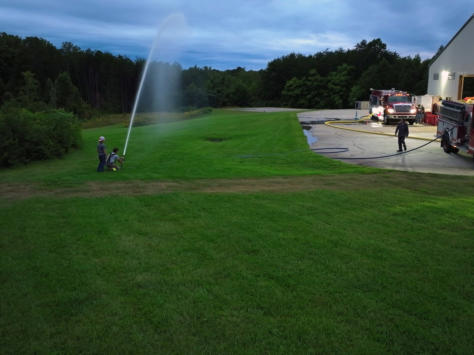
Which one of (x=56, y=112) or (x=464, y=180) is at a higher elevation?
(x=56, y=112)

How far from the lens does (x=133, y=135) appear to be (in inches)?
1243

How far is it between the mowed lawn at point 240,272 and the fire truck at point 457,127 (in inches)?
282

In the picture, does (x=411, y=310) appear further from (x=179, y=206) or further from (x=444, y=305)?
(x=179, y=206)

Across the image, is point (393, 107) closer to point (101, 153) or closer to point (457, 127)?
point (457, 127)

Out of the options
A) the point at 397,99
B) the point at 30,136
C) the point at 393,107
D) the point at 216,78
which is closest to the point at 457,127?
the point at 393,107

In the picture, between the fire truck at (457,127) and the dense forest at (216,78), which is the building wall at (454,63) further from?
the dense forest at (216,78)

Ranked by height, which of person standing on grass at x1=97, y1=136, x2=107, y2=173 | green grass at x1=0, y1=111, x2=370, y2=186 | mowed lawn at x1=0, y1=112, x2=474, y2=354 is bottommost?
mowed lawn at x1=0, y1=112, x2=474, y2=354

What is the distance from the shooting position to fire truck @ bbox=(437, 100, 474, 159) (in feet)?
58.2

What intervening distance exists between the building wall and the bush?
3303 cm

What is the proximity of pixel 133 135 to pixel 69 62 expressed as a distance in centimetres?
7573

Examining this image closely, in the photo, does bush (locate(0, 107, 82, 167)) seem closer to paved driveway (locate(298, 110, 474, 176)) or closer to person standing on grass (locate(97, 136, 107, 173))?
person standing on grass (locate(97, 136, 107, 173))

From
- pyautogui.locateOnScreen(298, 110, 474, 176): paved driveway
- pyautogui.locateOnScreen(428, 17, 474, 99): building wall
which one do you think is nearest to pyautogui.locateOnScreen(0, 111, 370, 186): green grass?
pyautogui.locateOnScreen(298, 110, 474, 176): paved driveway

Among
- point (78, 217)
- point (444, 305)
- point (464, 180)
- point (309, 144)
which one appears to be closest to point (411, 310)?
point (444, 305)

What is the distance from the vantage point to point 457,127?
61.8 feet
